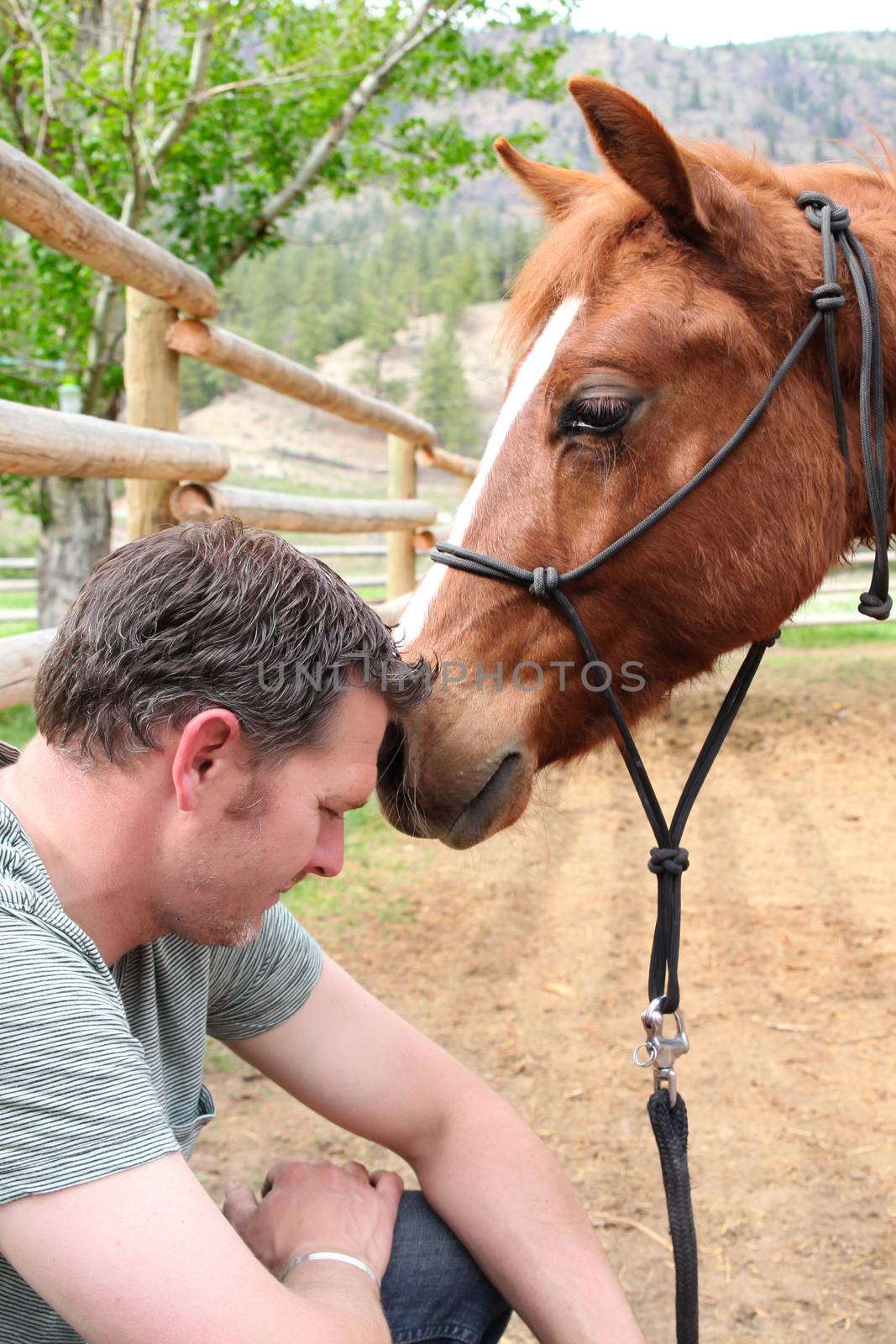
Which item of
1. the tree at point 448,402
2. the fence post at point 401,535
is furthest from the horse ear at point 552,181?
the tree at point 448,402

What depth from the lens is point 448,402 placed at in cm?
3859

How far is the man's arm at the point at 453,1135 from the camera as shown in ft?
4.51

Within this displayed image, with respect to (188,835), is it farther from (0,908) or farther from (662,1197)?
(662,1197)

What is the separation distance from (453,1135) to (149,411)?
2773mm

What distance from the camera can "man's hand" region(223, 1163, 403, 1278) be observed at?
4.30 feet

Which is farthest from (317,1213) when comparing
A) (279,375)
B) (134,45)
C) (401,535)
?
(134,45)

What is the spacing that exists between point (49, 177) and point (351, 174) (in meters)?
5.97

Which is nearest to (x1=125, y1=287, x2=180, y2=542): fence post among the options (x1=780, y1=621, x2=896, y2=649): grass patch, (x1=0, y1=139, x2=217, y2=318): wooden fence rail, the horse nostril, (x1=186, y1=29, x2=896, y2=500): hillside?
(x1=0, y1=139, x2=217, y2=318): wooden fence rail

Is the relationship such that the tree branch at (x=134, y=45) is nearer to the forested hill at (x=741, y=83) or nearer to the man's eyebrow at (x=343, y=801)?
the man's eyebrow at (x=343, y=801)

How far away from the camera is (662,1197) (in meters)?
2.40

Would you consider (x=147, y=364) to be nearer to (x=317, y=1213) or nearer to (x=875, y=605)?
(x=875, y=605)

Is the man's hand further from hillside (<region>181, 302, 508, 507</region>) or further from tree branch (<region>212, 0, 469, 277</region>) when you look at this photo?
hillside (<region>181, 302, 508, 507</region>)

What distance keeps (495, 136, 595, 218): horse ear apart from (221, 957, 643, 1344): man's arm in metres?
1.48

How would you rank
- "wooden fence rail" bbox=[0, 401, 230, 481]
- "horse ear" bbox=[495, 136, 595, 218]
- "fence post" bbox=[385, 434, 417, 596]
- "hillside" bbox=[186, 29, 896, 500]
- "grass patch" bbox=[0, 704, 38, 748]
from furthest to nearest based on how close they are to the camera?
"hillside" bbox=[186, 29, 896, 500] < "fence post" bbox=[385, 434, 417, 596] < "grass patch" bbox=[0, 704, 38, 748] < "wooden fence rail" bbox=[0, 401, 230, 481] < "horse ear" bbox=[495, 136, 595, 218]
